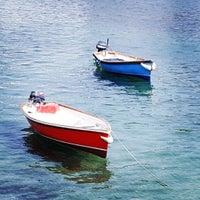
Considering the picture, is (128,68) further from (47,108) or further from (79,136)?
(79,136)

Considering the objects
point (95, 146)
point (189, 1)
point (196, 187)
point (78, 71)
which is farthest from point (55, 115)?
point (189, 1)

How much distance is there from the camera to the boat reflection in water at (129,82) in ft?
132

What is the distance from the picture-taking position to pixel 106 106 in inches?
1384

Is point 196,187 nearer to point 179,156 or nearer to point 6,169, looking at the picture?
point 179,156

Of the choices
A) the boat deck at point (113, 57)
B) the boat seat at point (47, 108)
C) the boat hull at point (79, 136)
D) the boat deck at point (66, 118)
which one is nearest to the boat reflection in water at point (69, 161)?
the boat hull at point (79, 136)

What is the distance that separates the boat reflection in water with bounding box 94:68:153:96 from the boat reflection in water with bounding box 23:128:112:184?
1383cm

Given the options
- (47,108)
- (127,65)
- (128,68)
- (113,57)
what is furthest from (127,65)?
(47,108)

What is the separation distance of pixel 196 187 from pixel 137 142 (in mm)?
6195

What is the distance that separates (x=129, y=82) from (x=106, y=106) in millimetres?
8386

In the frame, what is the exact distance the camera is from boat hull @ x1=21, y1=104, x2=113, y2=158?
25017 mm

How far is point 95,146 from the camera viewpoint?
25422 millimetres

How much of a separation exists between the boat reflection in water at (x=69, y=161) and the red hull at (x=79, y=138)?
509 mm

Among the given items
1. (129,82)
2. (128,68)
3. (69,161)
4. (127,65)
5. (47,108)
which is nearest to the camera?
(69,161)

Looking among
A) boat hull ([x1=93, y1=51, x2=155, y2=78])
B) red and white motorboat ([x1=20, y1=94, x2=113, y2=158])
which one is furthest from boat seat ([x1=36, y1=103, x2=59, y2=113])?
boat hull ([x1=93, y1=51, x2=155, y2=78])
